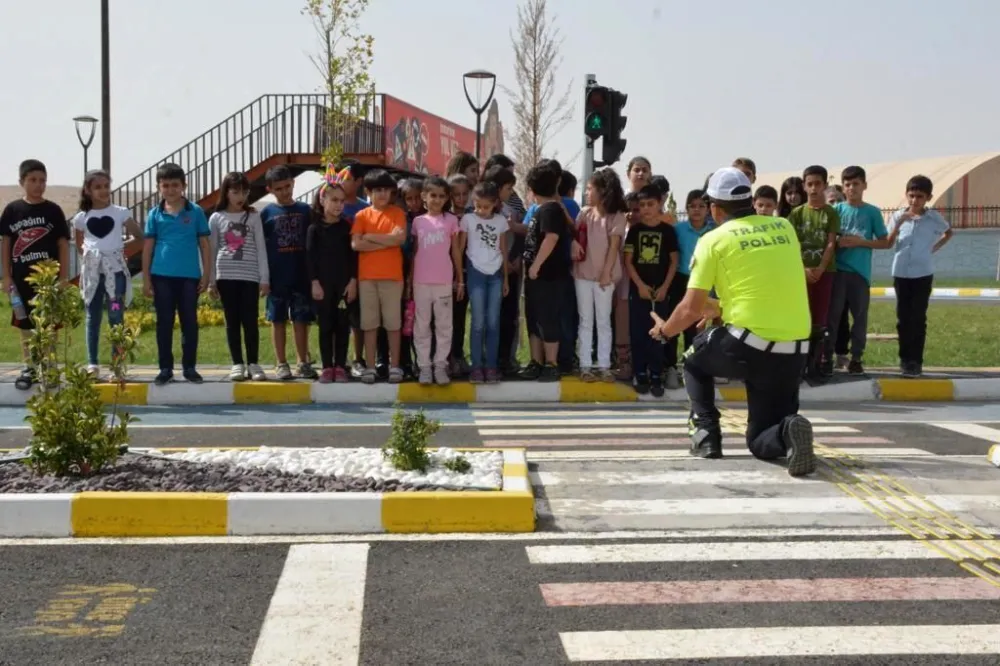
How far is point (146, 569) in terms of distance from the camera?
17.2 ft

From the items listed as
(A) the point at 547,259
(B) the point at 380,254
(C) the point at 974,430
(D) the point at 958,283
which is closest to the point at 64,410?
(B) the point at 380,254

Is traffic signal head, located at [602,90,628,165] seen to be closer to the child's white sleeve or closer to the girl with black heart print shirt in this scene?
the child's white sleeve

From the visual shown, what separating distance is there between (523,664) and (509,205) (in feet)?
25.7

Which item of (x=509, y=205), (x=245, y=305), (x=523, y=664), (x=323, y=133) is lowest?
(x=523, y=664)

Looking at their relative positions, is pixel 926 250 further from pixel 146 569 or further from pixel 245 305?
pixel 146 569

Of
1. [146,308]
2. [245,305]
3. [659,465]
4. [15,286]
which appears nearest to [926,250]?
[659,465]

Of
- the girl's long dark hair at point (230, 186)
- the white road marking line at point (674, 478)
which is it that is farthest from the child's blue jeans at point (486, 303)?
the white road marking line at point (674, 478)

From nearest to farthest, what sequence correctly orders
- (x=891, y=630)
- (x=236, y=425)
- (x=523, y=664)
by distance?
(x=523, y=664), (x=891, y=630), (x=236, y=425)

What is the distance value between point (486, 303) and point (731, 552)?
5680mm

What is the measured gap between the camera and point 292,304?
1122cm

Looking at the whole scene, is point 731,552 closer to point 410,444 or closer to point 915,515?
point 915,515

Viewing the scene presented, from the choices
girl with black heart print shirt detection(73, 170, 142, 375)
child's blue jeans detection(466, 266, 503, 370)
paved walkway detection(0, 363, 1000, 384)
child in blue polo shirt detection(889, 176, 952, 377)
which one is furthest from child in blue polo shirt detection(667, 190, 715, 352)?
girl with black heart print shirt detection(73, 170, 142, 375)

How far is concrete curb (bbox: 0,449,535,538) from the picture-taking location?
5.92 meters

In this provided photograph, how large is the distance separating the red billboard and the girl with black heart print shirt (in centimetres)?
1372
